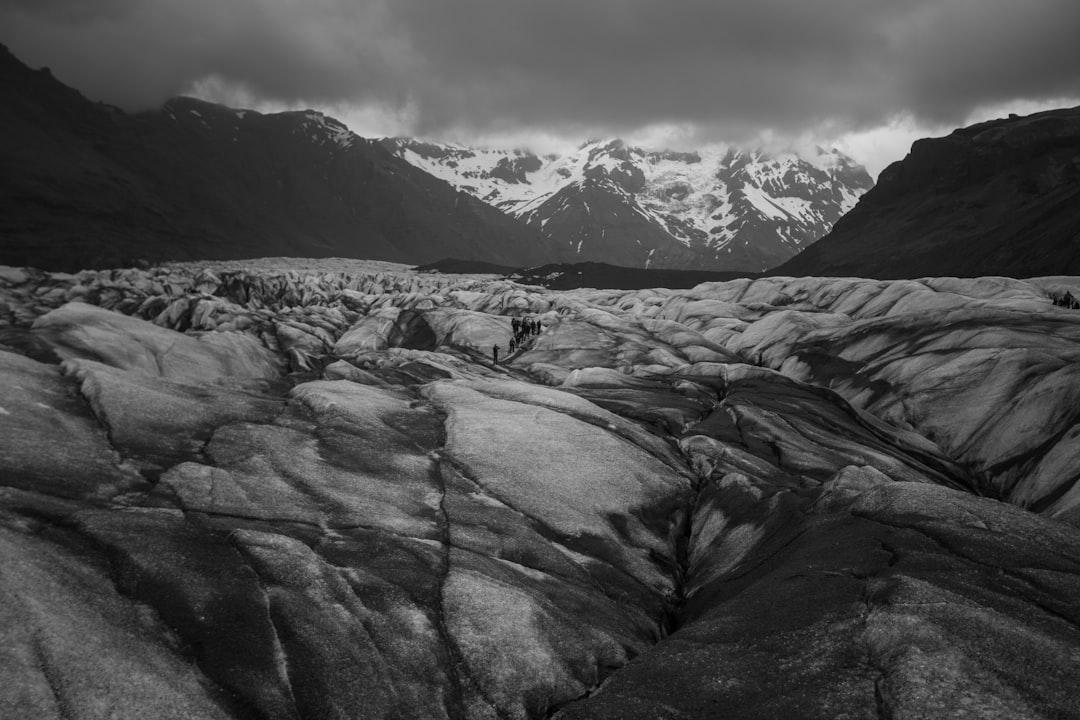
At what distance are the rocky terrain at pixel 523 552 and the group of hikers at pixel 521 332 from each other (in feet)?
118

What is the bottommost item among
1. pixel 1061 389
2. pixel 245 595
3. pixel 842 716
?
pixel 245 595

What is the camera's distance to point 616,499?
25031 mm

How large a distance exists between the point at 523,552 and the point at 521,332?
57795mm

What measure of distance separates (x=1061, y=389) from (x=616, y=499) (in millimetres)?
28466

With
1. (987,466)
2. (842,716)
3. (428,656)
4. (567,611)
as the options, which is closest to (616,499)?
(567,611)

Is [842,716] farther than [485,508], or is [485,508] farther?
[485,508]

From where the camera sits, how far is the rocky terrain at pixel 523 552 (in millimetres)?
12297

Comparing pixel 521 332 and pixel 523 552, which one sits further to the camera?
pixel 521 332

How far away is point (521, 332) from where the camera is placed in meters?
77.3

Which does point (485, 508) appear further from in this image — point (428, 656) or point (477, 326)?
point (477, 326)

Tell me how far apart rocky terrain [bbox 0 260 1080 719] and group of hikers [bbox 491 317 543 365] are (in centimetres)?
3607

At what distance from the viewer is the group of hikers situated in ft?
245

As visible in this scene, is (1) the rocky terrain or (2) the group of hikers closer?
(1) the rocky terrain

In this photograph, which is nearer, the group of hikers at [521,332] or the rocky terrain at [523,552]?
the rocky terrain at [523,552]
